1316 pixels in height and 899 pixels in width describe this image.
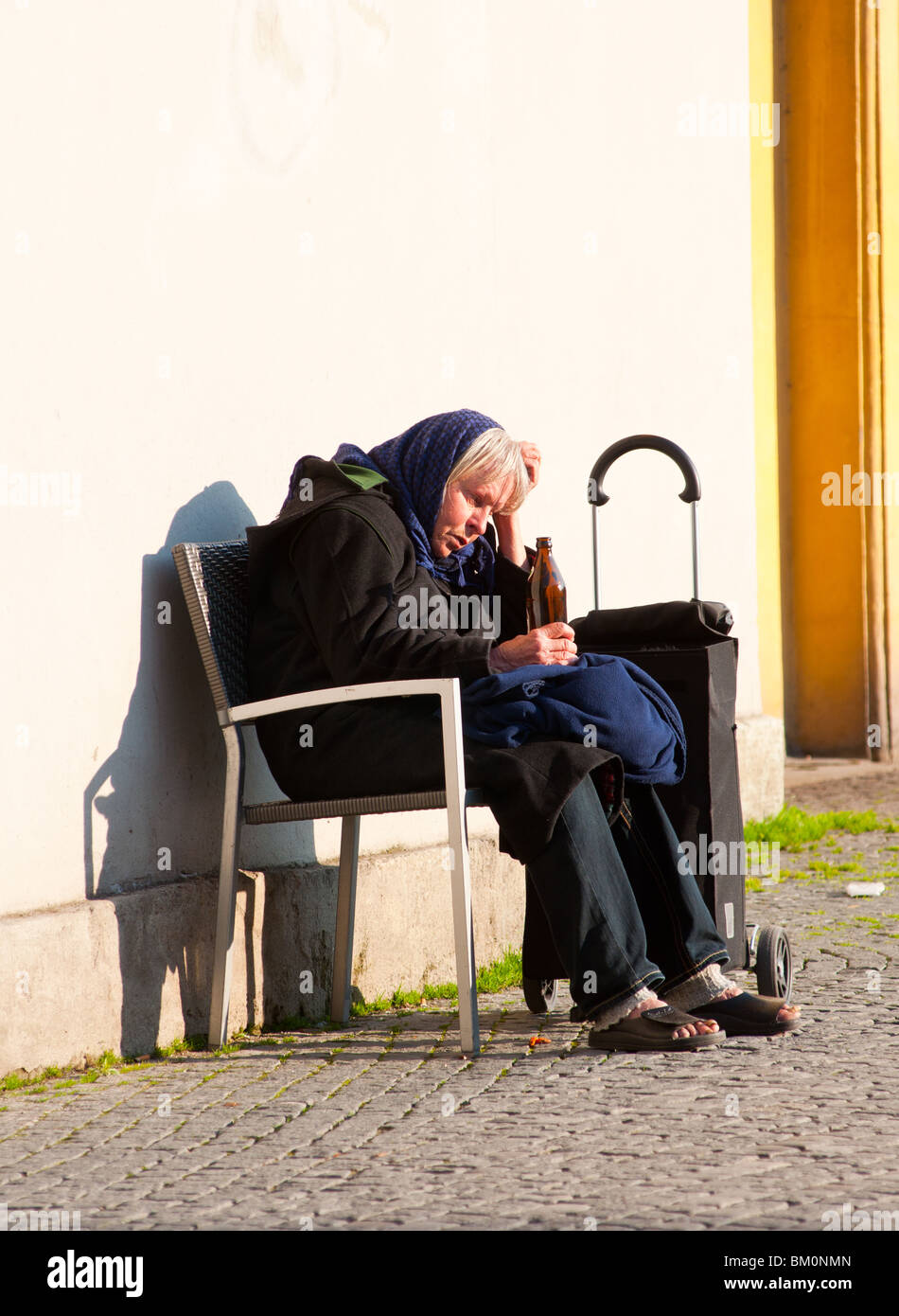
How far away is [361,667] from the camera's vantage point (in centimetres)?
406

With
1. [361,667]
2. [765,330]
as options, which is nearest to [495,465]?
[361,667]

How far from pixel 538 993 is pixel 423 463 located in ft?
4.68

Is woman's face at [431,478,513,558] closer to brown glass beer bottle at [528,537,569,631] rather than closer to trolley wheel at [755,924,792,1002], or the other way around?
brown glass beer bottle at [528,537,569,631]

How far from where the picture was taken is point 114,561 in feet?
13.8

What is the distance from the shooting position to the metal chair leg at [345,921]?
15.0 feet

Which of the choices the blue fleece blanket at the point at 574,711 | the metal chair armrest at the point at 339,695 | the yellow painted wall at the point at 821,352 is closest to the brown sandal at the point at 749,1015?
the blue fleece blanket at the point at 574,711

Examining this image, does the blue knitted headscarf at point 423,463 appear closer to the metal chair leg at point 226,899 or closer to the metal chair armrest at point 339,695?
the metal chair armrest at point 339,695

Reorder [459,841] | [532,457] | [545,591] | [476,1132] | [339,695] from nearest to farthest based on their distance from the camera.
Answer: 1. [476,1132]
2. [459,841]
3. [339,695]
4. [545,591]
5. [532,457]

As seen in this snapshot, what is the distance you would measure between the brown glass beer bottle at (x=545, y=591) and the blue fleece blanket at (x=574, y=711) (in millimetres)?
366

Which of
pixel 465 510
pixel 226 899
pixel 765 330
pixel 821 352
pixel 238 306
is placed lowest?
pixel 226 899

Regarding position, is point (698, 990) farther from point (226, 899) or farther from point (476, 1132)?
point (226, 899)

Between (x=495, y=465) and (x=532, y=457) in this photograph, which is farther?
(x=532, y=457)

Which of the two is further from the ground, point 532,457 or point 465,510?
point 532,457
